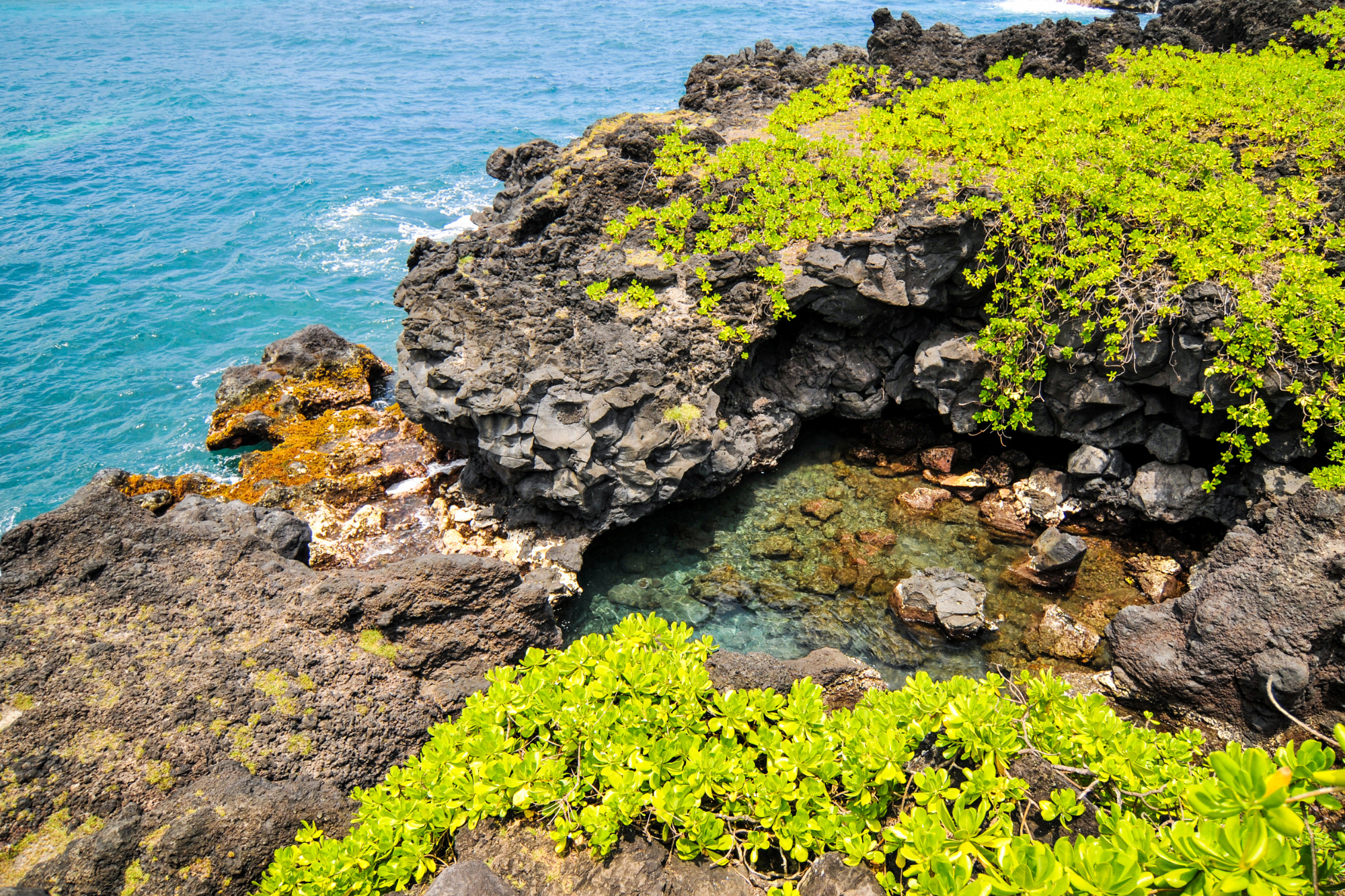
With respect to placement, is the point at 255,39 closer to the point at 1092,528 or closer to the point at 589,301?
the point at 589,301

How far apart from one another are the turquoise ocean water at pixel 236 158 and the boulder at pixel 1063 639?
1483cm

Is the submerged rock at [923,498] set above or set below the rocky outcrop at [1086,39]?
below

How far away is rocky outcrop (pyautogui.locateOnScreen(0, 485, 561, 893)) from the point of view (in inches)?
212

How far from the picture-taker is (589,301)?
11.0 m

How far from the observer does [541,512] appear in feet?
36.1

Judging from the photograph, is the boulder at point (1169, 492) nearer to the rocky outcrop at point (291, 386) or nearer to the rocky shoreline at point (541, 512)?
the rocky shoreline at point (541, 512)

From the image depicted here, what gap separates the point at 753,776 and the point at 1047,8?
49.1 m

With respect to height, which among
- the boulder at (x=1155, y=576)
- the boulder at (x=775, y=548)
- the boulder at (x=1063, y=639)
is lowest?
the boulder at (x=1063, y=639)

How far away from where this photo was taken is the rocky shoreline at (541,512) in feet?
19.6

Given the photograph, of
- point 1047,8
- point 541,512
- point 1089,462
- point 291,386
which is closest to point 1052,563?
point 1089,462

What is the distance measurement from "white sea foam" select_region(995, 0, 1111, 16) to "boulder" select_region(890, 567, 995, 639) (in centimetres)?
3980

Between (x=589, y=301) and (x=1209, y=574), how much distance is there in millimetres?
9098

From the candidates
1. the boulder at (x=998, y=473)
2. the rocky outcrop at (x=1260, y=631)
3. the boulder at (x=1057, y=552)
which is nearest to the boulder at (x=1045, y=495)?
the boulder at (x=998, y=473)

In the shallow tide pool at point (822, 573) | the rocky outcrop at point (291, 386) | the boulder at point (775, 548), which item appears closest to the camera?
the shallow tide pool at point (822, 573)
